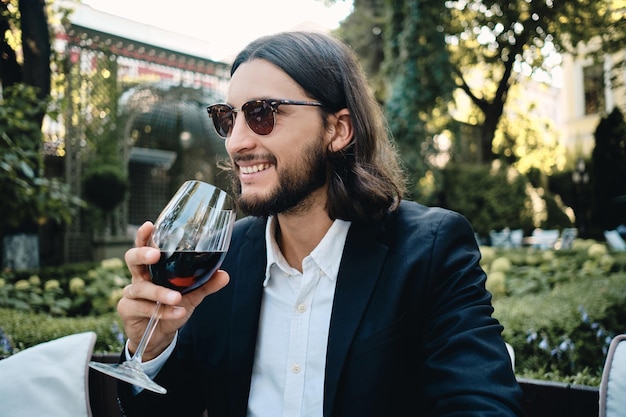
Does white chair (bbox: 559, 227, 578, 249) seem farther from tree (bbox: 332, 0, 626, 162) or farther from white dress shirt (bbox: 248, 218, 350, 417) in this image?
white dress shirt (bbox: 248, 218, 350, 417)

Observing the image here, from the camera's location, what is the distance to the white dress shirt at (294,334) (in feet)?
4.72

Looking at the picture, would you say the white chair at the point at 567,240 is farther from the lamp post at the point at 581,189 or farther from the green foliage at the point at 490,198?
the green foliage at the point at 490,198

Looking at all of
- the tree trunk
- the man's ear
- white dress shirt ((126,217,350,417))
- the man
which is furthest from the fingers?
the tree trunk

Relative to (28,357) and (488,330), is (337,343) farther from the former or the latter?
(28,357)

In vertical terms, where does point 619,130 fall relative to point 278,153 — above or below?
above

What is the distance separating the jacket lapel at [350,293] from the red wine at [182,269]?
44 centimetres

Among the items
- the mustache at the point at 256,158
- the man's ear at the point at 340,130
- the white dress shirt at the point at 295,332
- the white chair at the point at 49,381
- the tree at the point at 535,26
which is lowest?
the white chair at the point at 49,381

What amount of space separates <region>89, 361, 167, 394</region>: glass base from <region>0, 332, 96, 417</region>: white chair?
568 mm

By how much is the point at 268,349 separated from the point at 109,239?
9146 millimetres

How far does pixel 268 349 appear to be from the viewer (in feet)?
5.12

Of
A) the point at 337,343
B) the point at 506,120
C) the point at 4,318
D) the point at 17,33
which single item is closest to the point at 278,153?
the point at 337,343

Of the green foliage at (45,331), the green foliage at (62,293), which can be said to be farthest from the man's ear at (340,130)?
the green foliage at (62,293)

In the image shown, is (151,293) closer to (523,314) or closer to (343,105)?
(343,105)

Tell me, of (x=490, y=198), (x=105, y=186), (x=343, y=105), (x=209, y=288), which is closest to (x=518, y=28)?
(x=343, y=105)
